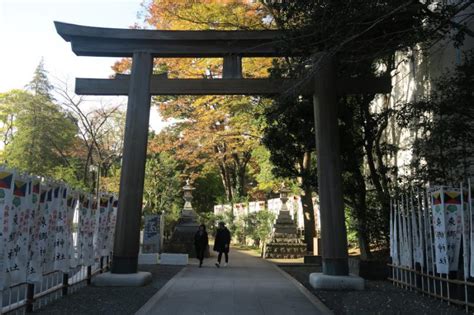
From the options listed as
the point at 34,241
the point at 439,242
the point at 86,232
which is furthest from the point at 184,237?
the point at 439,242

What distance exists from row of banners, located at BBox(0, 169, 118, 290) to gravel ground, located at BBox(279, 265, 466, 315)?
529cm

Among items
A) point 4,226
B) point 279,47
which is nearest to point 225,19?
point 279,47

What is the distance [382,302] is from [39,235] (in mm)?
6578

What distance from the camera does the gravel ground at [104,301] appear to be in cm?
778

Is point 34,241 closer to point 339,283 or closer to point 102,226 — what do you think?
point 102,226

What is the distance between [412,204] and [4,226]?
790 centimetres

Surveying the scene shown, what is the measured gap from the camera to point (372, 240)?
14.5m

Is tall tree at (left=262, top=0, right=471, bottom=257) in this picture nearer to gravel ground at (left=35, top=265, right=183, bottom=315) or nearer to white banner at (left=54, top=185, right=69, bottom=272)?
white banner at (left=54, top=185, right=69, bottom=272)

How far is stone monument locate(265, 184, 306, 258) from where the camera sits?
2005 centimetres

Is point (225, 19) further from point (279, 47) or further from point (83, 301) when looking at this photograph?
point (83, 301)

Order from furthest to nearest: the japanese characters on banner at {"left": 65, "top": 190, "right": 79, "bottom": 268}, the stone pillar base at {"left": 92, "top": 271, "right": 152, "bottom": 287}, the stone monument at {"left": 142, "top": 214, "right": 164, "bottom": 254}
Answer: the stone monument at {"left": 142, "top": 214, "right": 164, "bottom": 254}
the stone pillar base at {"left": 92, "top": 271, "right": 152, "bottom": 287}
the japanese characters on banner at {"left": 65, "top": 190, "right": 79, "bottom": 268}

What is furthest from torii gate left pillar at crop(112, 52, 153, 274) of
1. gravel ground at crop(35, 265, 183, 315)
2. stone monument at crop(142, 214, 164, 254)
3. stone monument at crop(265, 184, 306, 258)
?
stone monument at crop(265, 184, 306, 258)

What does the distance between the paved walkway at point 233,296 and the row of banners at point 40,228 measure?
196 cm

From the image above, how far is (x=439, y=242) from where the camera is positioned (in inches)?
316
